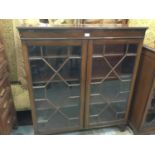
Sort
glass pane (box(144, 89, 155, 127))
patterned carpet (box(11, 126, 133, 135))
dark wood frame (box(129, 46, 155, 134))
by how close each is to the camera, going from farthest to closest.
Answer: patterned carpet (box(11, 126, 133, 135)), glass pane (box(144, 89, 155, 127)), dark wood frame (box(129, 46, 155, 134))

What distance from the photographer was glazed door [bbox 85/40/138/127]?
126cm

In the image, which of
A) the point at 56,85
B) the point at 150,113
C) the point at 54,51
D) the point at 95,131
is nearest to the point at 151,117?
the point at 150,113

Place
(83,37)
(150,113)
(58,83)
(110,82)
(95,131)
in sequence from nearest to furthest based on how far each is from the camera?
(83,37)
(58,83)
(110,82)
(150,113)
(95,131)

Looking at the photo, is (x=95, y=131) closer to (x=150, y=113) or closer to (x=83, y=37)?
(x=150, y=113)

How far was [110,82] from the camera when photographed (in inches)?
55.9

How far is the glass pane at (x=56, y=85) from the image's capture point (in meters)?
1.20

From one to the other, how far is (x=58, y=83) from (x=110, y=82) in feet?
1.54

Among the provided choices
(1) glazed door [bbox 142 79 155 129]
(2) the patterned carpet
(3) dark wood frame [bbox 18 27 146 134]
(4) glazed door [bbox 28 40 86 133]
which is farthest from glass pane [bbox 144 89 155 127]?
(4) glazed door [bbox 28 40 86 133]

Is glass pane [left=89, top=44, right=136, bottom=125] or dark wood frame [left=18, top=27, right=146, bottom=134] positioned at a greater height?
dark wood frame [left=18, top=27, right=146, bottom=134]

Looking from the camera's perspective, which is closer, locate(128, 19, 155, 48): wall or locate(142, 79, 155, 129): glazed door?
locate(142, 79, 155, 129): glazed door

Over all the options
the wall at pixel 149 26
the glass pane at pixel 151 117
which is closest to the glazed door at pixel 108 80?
the glass pane at pixel 151 117

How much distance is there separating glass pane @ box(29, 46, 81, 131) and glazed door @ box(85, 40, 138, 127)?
0.11 metres

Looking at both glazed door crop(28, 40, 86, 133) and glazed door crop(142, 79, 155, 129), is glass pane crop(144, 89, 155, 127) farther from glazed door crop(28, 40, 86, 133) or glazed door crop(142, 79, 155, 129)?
glazed door crop(28, 40, 86, 133)

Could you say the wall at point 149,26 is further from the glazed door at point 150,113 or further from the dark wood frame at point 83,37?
the glazed door at point 150,113
